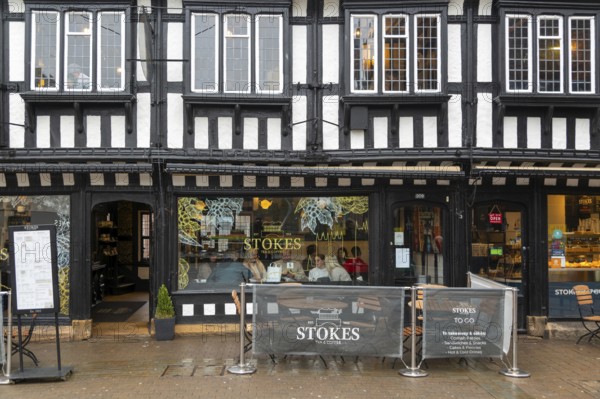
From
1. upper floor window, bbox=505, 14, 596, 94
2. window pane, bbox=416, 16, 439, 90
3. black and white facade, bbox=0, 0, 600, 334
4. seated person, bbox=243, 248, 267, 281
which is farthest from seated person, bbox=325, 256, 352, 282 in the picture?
upper floor window, bbox=505, 14, 596, 94

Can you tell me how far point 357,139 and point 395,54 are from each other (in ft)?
5.92

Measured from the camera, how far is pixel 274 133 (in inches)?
443

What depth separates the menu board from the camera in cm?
835

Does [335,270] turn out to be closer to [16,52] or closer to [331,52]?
[331,52]

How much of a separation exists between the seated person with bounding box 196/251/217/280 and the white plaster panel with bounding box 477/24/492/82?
626 centimetres

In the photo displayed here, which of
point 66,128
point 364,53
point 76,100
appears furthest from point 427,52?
point 66,128

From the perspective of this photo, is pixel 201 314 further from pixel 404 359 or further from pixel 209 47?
pixel 209 47

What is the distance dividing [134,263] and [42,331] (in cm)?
587

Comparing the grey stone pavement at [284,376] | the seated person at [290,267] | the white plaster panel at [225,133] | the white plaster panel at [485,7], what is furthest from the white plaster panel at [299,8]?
the grey stone pavement at [284,376]

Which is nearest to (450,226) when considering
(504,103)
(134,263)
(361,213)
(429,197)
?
(429,197)

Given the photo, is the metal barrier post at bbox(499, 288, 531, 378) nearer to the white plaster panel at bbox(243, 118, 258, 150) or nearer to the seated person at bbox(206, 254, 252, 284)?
the seated person at bbox(206, 254, 252, 284)

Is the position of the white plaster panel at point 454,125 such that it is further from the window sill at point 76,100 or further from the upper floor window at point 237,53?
the window sill at point 76,100

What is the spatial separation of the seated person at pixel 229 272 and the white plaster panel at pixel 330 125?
2907 mm

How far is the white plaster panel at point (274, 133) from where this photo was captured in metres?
11.2
